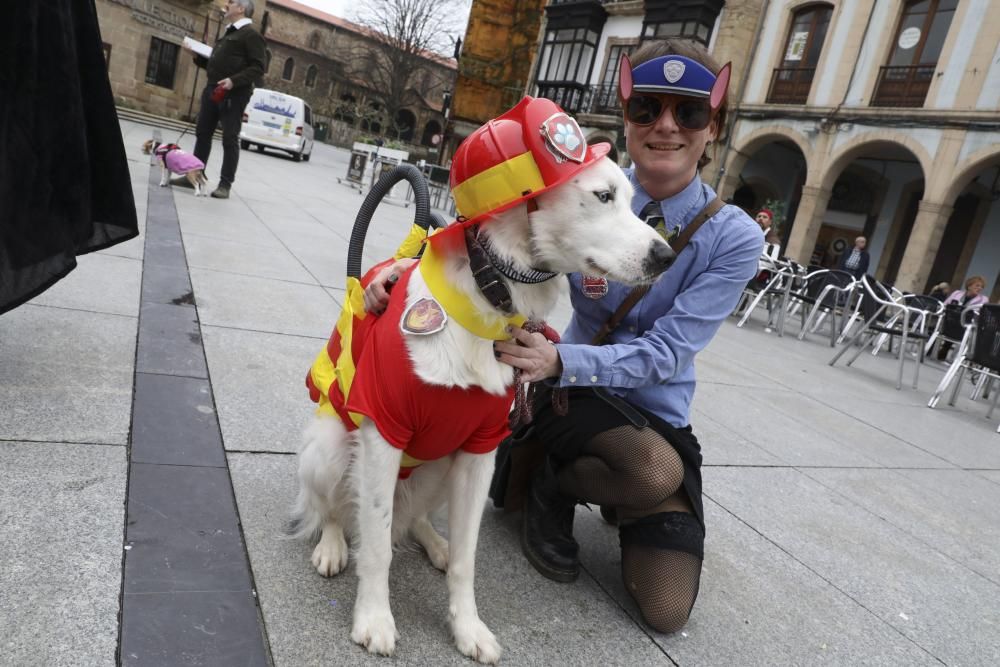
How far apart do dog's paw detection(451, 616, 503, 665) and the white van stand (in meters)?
19.8

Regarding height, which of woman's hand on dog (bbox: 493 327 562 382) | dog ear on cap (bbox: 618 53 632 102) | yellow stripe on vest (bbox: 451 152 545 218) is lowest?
woman's hand on dog (bbox: 493 327 562 382)

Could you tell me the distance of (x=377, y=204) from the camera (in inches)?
75.8

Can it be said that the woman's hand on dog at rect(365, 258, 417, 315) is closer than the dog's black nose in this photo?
No

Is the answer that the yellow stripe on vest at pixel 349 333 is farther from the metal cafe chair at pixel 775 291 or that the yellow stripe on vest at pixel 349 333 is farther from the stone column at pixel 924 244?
the stone column at pixel 924 244

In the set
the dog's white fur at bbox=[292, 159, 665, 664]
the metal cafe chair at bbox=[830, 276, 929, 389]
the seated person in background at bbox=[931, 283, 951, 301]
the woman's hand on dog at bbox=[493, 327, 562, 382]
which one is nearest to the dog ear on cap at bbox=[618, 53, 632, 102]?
the dog's white fur at bbox=[292, 159, 665, 664]

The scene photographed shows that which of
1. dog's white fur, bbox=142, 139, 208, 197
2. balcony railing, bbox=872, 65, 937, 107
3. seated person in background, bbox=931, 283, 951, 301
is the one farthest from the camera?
balcony railing, bbox=872, 65, 937, 107

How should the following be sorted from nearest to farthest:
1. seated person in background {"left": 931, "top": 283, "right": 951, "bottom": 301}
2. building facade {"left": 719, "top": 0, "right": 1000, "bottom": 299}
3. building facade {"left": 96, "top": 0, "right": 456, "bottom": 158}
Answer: seated person in background {"left": 931, "top": 283, "right": 951, "bottom": 301} < building facade {"left": 719, "top": 0, "right": 1000, "bottom": 299} < building facade {"left": 96, "top": 0, "right": 456, "bottom": 158}

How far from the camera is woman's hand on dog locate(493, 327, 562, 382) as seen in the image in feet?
5.36

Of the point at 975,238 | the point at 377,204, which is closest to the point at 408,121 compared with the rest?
the point at 975,238

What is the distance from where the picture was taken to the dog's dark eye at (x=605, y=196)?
155 cm

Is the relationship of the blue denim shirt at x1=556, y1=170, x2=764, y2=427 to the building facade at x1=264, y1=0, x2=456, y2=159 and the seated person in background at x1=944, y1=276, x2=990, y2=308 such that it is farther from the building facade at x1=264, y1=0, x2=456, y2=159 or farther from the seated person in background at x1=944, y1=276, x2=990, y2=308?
the building facade at x1=264, y1=0, x2=456, y2=159

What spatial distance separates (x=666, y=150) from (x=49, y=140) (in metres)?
2.07

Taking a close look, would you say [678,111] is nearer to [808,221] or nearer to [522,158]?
[522,158]

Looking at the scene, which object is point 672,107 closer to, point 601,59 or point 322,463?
point 322,463
